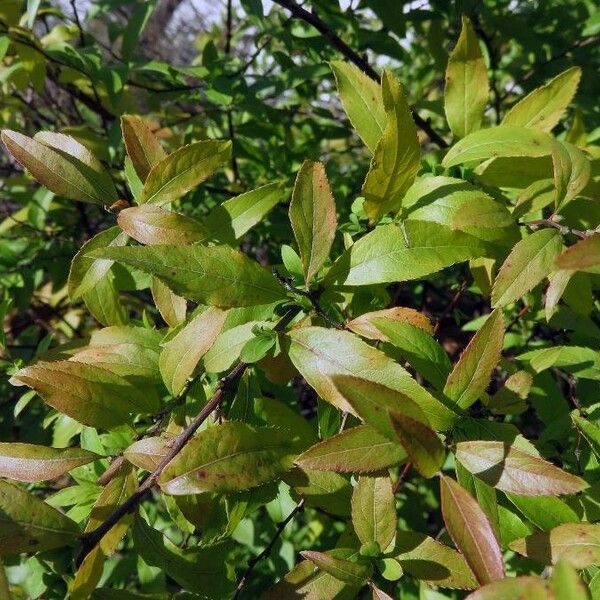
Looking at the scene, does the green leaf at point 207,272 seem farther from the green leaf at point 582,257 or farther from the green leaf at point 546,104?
the green leaf at point 546,104

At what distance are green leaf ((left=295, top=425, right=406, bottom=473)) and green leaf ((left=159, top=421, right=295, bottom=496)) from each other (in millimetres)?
72

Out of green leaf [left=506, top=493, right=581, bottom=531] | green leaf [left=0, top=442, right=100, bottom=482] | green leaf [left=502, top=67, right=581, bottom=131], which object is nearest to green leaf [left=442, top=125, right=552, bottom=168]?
green leaf [left=502, top=67, right=581, bottom=131]

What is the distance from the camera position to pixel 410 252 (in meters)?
0.81

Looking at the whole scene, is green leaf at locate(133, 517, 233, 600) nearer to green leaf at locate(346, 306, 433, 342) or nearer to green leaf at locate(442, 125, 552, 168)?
green leaf at locate(346, 306, 433, 342)

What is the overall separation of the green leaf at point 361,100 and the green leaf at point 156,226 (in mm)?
288

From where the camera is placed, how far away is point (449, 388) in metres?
0.79

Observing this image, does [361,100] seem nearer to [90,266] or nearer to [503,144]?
[503,144]

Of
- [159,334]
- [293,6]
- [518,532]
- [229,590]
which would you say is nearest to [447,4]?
[293,6]

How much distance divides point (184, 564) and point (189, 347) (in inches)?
11.3

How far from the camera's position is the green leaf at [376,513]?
820 mm

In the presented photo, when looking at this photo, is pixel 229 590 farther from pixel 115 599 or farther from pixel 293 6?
pixel 293 6

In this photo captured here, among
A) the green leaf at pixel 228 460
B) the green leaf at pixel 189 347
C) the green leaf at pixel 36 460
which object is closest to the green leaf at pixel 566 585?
the green leaf at pixel 228 460

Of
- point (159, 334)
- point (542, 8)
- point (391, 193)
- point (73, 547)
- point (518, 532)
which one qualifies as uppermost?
point (542, 8)

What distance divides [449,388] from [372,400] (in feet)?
0.54
